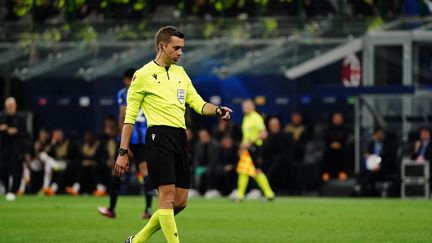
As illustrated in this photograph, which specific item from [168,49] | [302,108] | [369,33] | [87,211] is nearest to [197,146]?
[302,108]

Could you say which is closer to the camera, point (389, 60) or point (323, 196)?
point (323, 196)

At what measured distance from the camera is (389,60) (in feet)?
112

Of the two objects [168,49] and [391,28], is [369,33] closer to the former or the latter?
[391,28]

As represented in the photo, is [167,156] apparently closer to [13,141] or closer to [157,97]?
[157,97]

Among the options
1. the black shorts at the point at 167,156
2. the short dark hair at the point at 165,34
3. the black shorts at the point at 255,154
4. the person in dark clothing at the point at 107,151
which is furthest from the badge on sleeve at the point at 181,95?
the person in dark clothing at the point at 107,151

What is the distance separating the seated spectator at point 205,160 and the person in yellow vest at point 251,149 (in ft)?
13.5

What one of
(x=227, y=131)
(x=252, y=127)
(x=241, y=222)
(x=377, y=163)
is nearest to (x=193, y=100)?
(x=241, y=222)

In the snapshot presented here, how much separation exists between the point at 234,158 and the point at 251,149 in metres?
4.26

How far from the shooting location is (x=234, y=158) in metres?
32.1

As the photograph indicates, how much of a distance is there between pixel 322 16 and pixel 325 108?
4.67 meters

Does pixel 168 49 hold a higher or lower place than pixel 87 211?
higher

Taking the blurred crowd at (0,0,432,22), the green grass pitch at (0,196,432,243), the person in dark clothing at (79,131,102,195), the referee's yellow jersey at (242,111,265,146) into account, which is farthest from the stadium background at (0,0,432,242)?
the green grass pitch at (0,196,432,243)

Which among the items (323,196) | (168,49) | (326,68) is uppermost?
(168,49)

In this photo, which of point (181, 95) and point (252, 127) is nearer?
point (181, 95)
